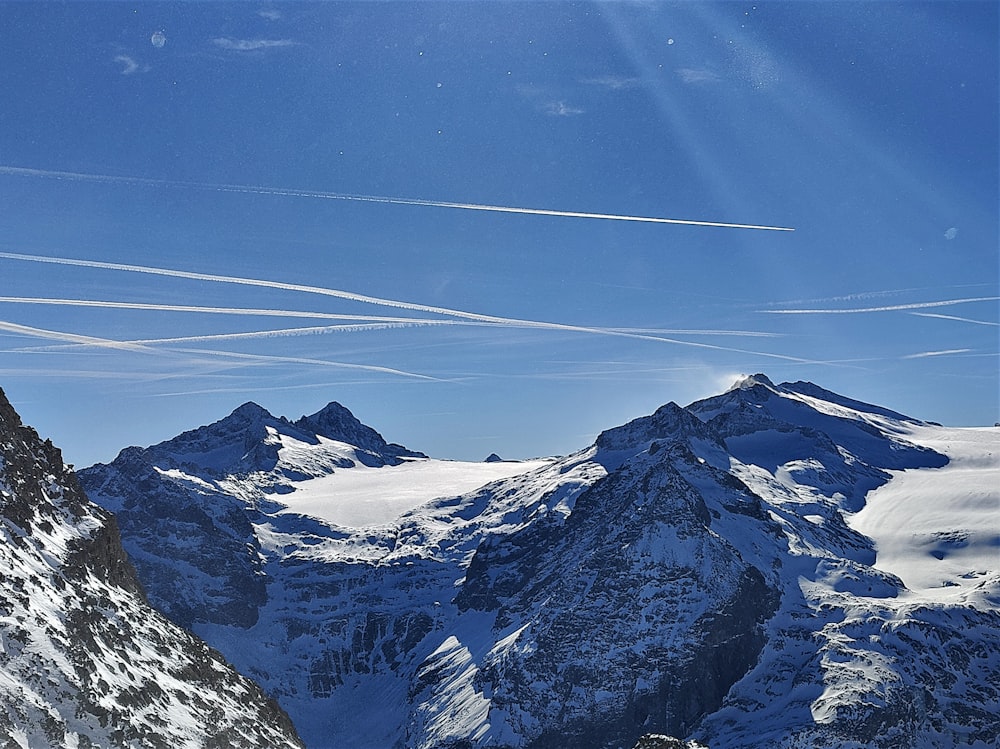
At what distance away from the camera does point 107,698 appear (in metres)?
50.8

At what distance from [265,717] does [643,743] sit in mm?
26860

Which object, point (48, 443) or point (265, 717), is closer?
point (265, 717)

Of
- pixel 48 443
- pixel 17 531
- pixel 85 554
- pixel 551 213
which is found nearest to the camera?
pixel 17 531

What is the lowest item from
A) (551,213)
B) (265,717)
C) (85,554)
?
(265,717)

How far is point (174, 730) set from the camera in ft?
177

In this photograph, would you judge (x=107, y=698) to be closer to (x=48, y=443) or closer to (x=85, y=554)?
(x=85, y=554)

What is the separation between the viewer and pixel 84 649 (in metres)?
52.7

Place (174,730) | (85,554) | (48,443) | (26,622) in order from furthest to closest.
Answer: (48,443)
(85,554)
(174,730)
(26,622)

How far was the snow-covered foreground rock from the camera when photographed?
157ft

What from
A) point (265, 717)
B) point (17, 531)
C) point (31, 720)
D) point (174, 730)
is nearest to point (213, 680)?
point (265, 717)

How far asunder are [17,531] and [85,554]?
6.83 m

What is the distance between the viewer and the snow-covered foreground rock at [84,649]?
157 ft

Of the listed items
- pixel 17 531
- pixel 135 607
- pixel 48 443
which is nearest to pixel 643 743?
pixel 135 607

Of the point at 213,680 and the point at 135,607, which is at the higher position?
the point at 135,607
